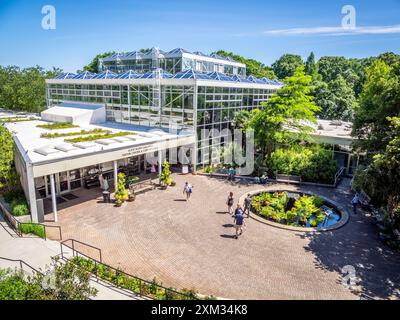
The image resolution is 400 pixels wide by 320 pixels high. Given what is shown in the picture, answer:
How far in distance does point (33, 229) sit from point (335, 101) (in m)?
44.0

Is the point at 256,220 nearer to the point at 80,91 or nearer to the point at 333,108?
the point at 80,91

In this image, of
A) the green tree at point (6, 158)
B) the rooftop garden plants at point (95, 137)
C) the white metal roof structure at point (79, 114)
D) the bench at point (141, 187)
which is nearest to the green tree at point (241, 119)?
the rooftop garden plants at point (95, 137)

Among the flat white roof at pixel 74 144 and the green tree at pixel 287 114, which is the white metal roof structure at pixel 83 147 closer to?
the flat white roof at pixel 74 144

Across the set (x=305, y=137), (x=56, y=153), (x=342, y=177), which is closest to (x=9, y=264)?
(x=56, y=153)

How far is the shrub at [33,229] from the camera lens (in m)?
13.3

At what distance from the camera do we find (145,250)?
12555 mm

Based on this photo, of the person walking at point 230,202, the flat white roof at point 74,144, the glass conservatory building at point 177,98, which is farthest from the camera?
the glass conservatory building at point 177,98

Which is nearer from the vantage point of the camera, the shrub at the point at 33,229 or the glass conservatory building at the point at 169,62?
the shrub at the point at 33,229

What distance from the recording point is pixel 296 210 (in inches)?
638

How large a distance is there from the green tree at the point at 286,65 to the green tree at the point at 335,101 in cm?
2243

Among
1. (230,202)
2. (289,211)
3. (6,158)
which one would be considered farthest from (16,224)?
(289,211)
